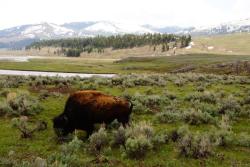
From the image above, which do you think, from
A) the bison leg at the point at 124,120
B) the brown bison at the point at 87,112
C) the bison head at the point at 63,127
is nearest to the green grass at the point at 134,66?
the bison leg at the point at 124,120

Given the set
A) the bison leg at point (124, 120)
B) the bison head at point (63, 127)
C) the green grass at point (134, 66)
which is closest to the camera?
the bison head at point (63, 127)

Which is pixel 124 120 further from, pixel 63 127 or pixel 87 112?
pixel 63 127

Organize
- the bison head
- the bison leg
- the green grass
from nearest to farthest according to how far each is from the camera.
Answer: the bison head → the bison leg → the green grass

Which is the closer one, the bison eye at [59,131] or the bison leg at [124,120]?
the bison eye at [59,131]

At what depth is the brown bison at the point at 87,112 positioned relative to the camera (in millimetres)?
13273

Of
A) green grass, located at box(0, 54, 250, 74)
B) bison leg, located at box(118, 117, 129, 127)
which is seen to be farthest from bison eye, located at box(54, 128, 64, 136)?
green grass, located at box(0, 54, 250, 74)

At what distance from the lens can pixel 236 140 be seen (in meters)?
13.5

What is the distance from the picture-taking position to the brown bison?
13273 millimetres

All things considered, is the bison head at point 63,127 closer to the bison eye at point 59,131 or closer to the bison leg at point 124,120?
the bison eye at point 59,131

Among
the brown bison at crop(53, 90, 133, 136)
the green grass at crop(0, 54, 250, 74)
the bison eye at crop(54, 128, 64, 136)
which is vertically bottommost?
the green grass at crop(0, 54, 250, 74)

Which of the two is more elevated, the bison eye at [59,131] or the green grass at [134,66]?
the bison eye at [59,131]

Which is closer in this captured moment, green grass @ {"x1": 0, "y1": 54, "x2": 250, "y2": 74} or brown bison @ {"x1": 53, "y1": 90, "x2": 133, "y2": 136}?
brown bison @ {"x1": 53, "y1": 90, "x2": 133, "y2": 136}

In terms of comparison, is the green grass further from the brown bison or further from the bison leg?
the brown bison

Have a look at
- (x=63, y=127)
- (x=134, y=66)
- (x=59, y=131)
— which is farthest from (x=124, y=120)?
(x=134, y=66)
